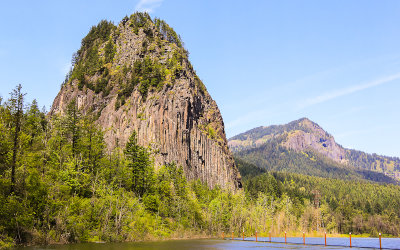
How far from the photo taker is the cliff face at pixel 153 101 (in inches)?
5103

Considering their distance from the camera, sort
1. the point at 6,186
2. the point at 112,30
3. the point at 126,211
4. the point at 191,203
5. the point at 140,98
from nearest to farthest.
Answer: the point at 6,186, the point at 126,211, the point at 191,203, the point at 140,98, the point at 112,30

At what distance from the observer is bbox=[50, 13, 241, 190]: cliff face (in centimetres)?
12962

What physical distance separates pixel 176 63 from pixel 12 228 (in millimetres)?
115151

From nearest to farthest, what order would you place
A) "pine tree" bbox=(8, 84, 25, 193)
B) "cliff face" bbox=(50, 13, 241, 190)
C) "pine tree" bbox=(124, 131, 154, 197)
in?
1. "pine tree" bbox=(8, 84, 25, 193)
2. "pine tree" bbox=(124, 131, 154, 197)
3. "cliff face" bbox=(50, 13, 241, 190)

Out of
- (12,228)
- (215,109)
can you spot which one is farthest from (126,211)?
(215,109)

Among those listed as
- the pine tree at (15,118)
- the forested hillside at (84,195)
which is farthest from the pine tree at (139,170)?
the pine tree at (15,118)

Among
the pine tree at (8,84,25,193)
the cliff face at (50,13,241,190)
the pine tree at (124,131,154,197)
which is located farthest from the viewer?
the cliff face at (50,13,241,190)

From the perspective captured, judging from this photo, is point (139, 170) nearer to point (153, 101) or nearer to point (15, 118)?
point (15, 118)

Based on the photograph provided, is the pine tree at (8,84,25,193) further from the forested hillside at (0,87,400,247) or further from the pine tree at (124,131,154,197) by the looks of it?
the pine tree at (124,131,154,197)

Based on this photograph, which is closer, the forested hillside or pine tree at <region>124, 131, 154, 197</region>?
the forested hillside

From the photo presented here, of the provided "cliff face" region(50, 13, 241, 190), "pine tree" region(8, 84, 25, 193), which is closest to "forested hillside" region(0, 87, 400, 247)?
"pine tree" region(8, 84, 25, 193)

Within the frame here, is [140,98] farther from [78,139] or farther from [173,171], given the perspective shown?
[78,139]

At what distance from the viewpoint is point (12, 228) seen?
136 ft

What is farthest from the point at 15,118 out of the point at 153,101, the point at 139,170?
the point at 153,101
